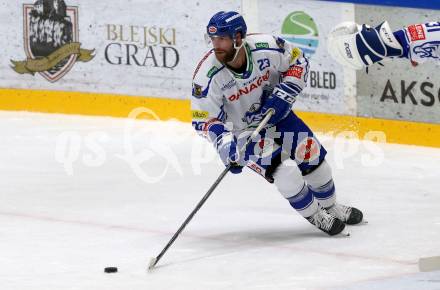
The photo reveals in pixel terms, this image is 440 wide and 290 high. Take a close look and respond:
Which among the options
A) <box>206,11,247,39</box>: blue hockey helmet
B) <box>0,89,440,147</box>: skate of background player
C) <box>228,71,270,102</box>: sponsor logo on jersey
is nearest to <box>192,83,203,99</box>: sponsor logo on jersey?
<box>228,71,270,102</box>: sponsor logo on jersey

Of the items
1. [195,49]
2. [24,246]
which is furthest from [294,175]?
[195,49]

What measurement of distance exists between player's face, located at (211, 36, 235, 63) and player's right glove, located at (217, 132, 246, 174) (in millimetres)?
385

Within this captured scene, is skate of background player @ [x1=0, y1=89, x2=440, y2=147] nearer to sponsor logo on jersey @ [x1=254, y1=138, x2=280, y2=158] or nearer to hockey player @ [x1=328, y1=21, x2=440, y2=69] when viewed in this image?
sponsor logo on jersey @ [x1=254, y1=138, x2=280, y2=158]

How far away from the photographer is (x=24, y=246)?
21.8ft

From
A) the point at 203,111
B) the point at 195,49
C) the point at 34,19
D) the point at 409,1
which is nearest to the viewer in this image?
the point at 203,111

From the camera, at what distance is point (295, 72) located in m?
6.63

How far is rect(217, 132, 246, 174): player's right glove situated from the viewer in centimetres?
628

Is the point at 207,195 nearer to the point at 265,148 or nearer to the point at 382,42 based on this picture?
the point at 265,148

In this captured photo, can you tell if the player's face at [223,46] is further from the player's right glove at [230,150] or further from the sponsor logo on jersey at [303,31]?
the sponsor logo on jersey at [303,31]

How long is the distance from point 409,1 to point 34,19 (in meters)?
3.42

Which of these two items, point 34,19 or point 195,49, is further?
point 34,19

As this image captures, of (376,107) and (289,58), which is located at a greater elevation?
(289,58)

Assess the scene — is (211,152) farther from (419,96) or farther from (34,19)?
(34,19)

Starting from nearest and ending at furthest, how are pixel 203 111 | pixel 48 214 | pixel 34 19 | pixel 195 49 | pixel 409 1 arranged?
pixel 203 111 < pixel 48 214 < pixel 409 1 < pixel 195 49 < pixel 34 19
